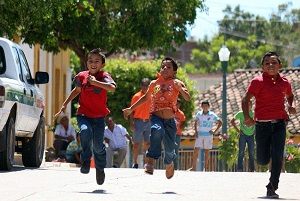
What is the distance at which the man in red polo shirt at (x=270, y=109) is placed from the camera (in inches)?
548

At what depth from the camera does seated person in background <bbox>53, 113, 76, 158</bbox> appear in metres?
26.6

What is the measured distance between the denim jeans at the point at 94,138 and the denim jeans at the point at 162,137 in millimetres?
1152

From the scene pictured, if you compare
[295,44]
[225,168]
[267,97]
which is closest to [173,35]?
[225,168]

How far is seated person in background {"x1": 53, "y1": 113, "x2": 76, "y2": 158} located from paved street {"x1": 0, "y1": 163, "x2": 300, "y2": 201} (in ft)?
27.2

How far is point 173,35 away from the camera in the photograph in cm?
3272

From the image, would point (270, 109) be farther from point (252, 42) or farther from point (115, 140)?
point (252, 42)

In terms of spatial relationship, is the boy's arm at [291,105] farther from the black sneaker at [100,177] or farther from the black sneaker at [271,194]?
the black sneaker at [100,177]

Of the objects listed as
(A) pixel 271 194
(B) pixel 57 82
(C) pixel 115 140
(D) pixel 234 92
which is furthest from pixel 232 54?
(A) pixel 271 194

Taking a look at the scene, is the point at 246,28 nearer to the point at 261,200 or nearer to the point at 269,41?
the point at 269,41

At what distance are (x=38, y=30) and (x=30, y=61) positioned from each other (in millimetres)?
5826

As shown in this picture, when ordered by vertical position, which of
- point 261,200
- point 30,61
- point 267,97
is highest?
point 30,61

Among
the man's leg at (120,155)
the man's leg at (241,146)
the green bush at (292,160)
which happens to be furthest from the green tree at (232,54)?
the man's leg at (241,146)

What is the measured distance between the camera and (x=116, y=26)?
105 feet

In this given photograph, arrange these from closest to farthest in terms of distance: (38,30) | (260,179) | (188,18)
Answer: (260,179) → (38,30) → (188,18)
